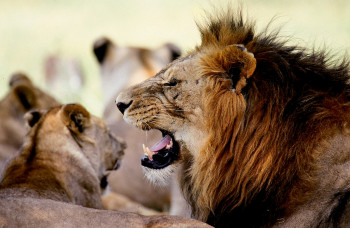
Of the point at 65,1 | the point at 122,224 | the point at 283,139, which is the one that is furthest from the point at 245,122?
the point at 65,1

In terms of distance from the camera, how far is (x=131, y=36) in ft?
50.4

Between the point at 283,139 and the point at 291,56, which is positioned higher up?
the point at 291,56

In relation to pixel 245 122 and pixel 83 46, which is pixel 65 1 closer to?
pixel 83 46

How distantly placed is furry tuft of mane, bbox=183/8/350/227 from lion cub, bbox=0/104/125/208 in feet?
3.45

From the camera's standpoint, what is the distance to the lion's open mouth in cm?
374

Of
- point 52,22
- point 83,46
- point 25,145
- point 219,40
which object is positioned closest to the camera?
point 219,40

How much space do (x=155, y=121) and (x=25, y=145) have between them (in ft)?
3.93

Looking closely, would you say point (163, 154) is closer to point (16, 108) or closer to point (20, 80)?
point (16, 108)

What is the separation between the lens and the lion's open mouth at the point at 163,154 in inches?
147

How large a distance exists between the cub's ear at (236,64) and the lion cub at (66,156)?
4.07 ft

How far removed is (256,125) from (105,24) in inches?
524

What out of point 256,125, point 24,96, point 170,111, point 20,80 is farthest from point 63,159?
point 20,80

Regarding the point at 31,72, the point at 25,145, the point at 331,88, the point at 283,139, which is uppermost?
the point at 331,88

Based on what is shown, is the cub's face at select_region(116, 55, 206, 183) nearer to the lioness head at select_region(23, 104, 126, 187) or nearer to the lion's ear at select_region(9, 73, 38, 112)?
the lioness head at select_region(23, 104, 126, 187)
